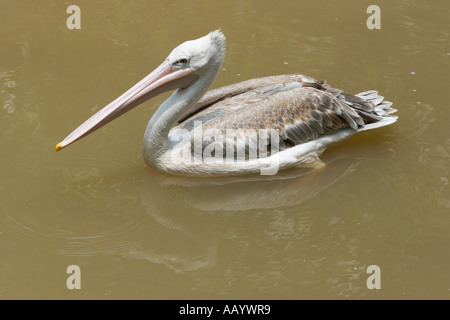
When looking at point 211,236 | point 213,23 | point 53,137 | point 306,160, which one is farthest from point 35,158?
point 213,23

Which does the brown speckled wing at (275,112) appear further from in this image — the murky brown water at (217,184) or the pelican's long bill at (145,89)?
the pelican's long bill at (145,89)

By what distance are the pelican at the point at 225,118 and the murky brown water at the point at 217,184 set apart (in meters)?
0.20

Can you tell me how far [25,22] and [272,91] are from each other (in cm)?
368

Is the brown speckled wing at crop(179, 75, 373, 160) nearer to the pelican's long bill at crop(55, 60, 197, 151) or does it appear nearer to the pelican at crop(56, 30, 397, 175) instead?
the pelican at crop(56, 30, 397, 175)

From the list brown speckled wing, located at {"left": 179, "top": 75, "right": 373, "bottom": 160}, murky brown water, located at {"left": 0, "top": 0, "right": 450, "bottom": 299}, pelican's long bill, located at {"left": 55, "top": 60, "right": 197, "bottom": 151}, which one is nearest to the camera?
murky brown water, located at {"left": 0, "top": 0, "right": 450, "bottom": 299}

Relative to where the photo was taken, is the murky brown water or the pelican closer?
the murky brown water

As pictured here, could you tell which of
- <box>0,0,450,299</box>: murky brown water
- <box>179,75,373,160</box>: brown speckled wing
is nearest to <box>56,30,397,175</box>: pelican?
<box>179,75,373,160</box>: brown speckled wing

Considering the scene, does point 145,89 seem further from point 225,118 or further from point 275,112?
point 275,112

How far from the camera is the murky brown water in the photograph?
4910 mm

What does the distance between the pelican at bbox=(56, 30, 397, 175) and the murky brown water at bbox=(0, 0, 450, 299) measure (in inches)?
7.8

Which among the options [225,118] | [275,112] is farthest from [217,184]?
[275,112]

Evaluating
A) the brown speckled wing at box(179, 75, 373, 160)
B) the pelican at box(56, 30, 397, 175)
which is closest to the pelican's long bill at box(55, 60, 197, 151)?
the pelican at box(56, 30, 397, 175)

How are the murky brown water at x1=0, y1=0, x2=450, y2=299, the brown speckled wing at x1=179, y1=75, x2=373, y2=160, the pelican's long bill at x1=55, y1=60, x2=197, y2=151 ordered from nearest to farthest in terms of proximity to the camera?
the murky brown water at x1=0, y1=0, x2=450, y2=299
the pelican's long bill at x1=55, y1=60, x2=197, y2=151
the brown speckled wing at x1=179, y1=75, x2=373, y2=160
